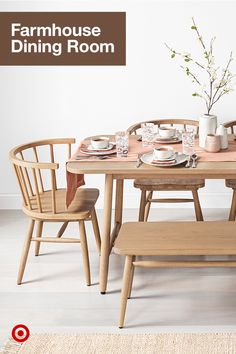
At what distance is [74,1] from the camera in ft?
14.9

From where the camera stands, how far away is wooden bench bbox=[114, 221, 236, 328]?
9.45 feet

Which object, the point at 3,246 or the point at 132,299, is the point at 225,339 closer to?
the point at 132,299

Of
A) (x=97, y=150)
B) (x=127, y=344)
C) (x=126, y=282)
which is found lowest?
(x=127, y=344)

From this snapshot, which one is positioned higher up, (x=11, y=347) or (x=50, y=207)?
(x=50, y=207)

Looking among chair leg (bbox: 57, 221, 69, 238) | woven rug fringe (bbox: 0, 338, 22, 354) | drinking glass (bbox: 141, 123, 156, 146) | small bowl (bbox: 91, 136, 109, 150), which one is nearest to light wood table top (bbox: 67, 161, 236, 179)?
small bowl (bbox: 91, 136, 109, 150)

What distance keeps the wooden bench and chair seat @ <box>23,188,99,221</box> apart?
0.31m

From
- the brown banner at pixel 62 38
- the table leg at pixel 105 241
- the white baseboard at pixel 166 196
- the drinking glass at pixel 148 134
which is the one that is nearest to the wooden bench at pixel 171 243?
the table leg at pixel 105 241

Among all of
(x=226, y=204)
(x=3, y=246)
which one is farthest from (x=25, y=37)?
(x=226, y=204)

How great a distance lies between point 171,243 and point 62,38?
2.22 metres

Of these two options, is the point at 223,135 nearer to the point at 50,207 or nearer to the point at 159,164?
the point at 159,164

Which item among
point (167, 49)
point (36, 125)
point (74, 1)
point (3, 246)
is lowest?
point (3, 246)

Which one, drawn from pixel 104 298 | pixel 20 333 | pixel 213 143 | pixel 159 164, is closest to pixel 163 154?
pixel 159 164

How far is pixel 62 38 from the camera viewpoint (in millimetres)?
4609

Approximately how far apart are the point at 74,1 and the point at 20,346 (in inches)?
107
